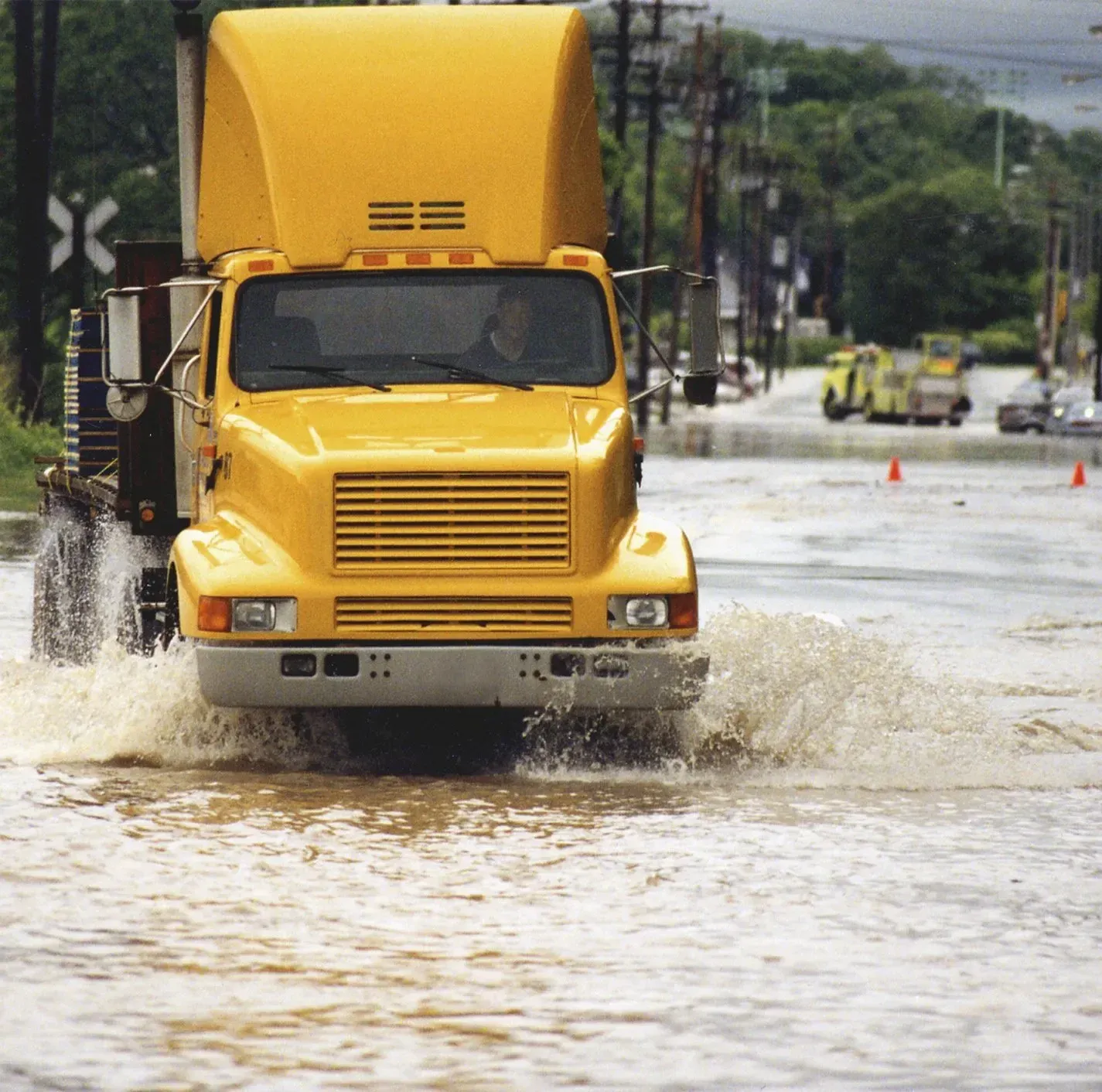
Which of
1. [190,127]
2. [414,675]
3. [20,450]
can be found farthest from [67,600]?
[20,450]

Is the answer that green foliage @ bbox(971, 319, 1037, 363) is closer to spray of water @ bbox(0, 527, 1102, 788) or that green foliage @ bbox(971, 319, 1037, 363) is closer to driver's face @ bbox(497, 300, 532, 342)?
spray of water @ bbox(0, 527, 1102, 788)

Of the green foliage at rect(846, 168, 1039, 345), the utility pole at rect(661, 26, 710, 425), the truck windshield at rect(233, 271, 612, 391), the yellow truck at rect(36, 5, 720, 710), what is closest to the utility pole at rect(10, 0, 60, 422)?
the yellow truck at rect(36, 5, 720, 710)

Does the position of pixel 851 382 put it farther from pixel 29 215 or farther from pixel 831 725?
pixel 831 725

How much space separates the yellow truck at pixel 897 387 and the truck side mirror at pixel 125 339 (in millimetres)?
69030

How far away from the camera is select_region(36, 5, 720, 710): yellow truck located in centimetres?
1107

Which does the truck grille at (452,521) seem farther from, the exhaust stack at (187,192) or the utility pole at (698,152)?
the utility pole at (698,152)

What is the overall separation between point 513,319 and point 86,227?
1801 cm

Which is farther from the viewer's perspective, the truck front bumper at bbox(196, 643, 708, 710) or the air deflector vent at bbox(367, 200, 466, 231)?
the air deflector vent at bbox(367, 200, 466, 231)

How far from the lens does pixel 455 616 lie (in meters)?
11.1

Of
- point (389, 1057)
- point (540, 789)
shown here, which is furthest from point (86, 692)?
point (389, 1057)

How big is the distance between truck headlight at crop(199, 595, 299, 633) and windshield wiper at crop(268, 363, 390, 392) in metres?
1.39

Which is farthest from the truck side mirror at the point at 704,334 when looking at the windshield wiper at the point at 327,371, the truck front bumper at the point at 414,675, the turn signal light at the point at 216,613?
the turn signal light at the point at 216,613

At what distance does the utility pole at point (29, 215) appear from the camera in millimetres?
37062

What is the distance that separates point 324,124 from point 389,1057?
21.6ft
